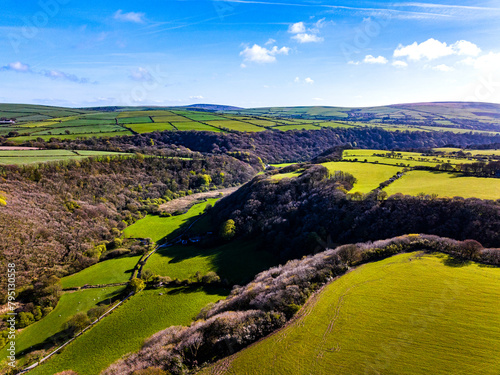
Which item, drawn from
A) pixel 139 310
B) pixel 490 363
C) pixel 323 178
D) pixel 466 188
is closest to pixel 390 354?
pixel 490 363

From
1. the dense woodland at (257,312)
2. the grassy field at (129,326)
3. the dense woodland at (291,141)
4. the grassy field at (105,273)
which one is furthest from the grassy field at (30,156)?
the dense woodland at (257,312)

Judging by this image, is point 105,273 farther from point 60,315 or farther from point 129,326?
point 129,326

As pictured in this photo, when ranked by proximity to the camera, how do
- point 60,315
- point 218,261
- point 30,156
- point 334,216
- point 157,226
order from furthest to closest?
point 30,156 → point 157,226 → point 218,261 → point 334,216 → point 60,315

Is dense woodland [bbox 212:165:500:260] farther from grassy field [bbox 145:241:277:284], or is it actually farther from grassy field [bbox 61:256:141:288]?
grassy field [bbox 61:256:141:288]

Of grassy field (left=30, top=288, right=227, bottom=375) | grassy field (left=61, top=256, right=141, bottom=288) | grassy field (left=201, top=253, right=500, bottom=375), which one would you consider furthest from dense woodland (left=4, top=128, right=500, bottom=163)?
grassy field (left=201, top=253, right=500, bottom=375)

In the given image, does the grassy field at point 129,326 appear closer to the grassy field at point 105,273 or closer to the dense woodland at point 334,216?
the grassy field at point 105,273

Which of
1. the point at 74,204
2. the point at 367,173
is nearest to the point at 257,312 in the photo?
the point at 367,173
